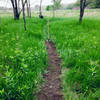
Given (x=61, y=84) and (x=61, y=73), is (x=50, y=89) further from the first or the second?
(x=61, y=73)

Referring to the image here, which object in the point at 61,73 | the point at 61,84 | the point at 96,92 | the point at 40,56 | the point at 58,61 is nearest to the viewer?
the point at 96,92

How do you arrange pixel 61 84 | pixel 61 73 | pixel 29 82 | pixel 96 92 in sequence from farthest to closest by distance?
pixel 61 73 < pixel 61 84 < pixel 29 82 < pixel 96 92

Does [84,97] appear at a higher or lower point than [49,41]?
lower

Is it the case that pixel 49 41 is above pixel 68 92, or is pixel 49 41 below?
above

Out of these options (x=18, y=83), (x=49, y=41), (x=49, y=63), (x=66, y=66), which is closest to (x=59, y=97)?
(x=18, y=83)

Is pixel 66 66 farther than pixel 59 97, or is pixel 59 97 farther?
pixel 66 66

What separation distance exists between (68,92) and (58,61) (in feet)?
5.67

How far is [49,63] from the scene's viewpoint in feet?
13.4

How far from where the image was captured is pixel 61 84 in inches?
114

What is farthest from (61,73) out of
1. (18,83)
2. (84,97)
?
(18,83)

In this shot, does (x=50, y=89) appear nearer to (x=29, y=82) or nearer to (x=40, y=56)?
(x=29, y=82)

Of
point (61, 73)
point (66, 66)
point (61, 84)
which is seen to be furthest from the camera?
point (66, 66)

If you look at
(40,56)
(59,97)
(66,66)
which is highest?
(40,56)

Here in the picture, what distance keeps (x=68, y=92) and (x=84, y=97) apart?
14.3 inches
